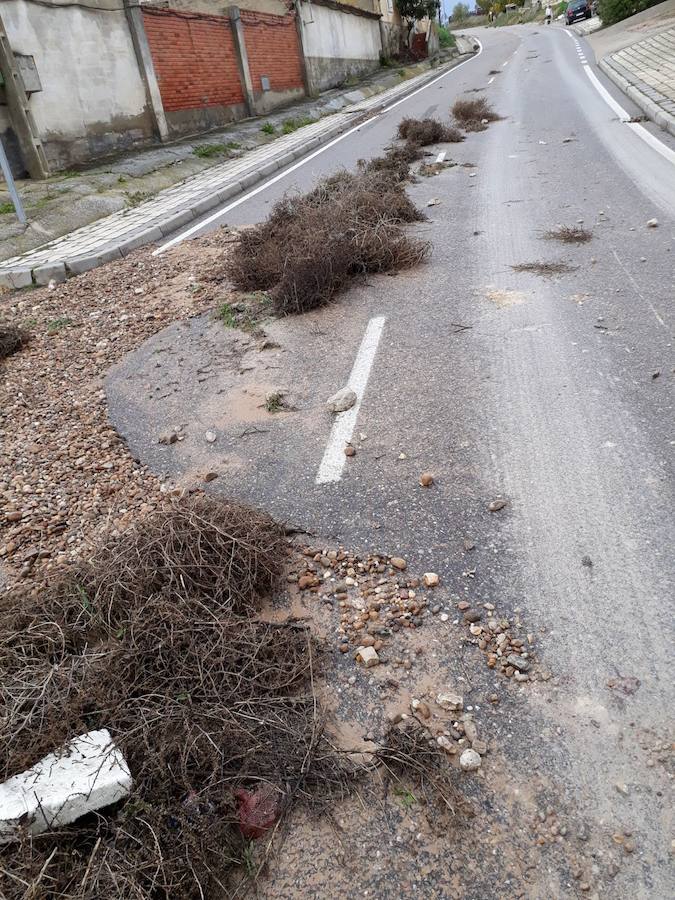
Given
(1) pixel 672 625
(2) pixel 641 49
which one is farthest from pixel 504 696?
(2) pixel 641 49

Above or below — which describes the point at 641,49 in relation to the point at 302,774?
above

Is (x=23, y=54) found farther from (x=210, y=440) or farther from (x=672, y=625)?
(x=672, y=625)

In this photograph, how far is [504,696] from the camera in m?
2.42

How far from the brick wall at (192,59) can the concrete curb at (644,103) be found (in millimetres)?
11713

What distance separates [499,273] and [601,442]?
3237 mm

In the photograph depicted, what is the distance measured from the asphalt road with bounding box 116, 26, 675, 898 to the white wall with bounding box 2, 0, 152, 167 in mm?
9284

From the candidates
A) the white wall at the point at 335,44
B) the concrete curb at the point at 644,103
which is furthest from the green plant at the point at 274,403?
the white wall at the point at 335,44

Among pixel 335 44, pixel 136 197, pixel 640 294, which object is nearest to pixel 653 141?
pixel 640 294

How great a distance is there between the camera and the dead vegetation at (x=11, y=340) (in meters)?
6.27

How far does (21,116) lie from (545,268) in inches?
422

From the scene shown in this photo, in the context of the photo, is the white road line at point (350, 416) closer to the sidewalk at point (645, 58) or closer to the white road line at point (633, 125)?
the white road line at point (633, 125)

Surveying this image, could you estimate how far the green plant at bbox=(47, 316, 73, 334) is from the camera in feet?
22.2

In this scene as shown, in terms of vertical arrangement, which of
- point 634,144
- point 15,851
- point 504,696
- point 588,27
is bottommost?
point 504,696

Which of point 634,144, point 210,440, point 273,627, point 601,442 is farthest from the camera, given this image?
point 634,144
